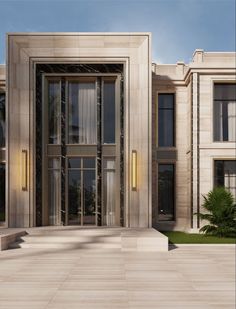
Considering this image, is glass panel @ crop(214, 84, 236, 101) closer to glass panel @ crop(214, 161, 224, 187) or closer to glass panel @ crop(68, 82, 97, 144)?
glass panel @ crop(214, 161, 224, 187)

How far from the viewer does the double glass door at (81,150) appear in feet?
64.3

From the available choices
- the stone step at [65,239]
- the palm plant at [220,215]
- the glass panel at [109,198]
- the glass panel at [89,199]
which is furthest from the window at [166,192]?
the stone step at [65,239]

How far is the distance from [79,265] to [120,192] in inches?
331

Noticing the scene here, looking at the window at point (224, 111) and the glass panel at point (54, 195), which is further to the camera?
the window at point (224, 111)

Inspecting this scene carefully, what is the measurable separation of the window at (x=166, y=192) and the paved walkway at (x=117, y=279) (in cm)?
846

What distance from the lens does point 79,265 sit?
37.0 ft

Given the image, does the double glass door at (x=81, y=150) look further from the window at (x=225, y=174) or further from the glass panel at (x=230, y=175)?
the glass panel at (x=230, y=175)

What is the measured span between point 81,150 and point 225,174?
8468mm

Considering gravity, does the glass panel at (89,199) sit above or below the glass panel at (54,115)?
below

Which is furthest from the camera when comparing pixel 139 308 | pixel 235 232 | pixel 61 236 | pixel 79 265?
pixel 235 232

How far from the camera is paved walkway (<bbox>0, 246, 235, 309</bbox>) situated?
7.27 metres

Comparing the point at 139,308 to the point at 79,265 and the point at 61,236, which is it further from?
the point at 61,236

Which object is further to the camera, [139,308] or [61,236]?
[61,236]

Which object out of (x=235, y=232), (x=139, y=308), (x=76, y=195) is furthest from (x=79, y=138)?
(x=139, y=308)
